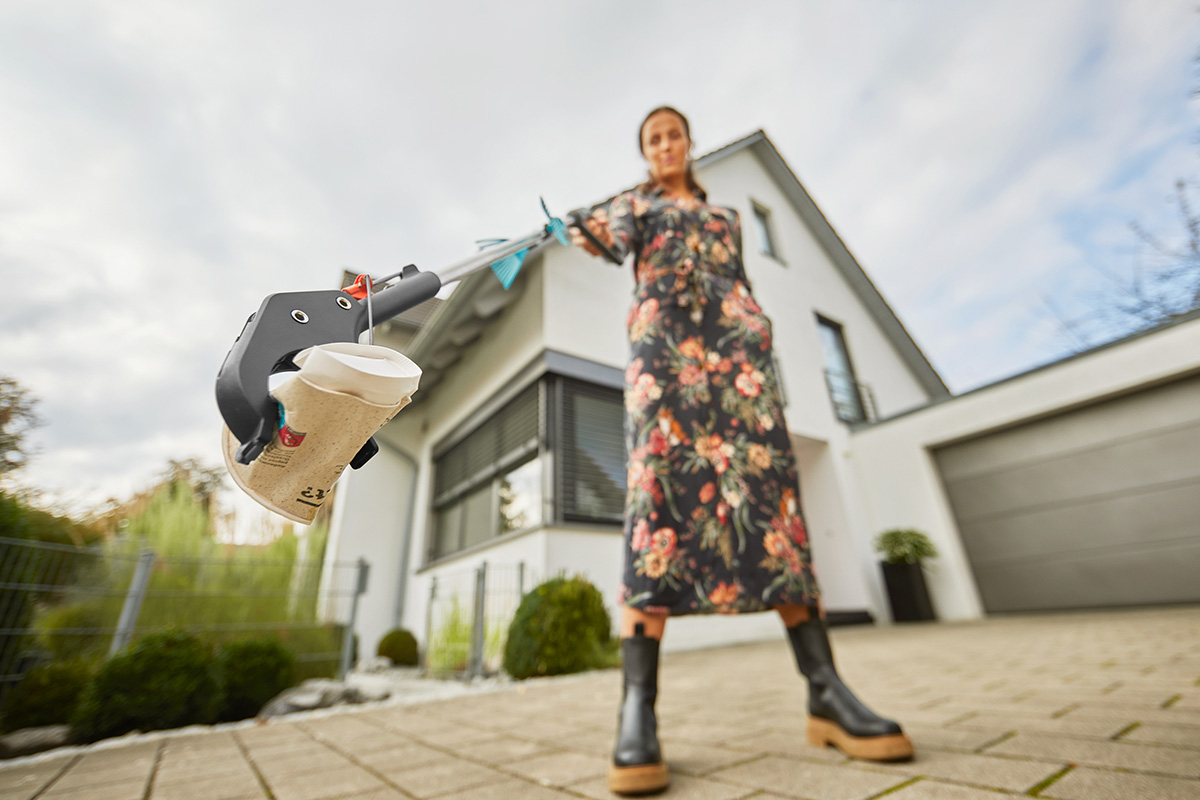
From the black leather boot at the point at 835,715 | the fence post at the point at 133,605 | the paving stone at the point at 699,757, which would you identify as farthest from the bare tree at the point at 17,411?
the black leather boot at the point at 835,715

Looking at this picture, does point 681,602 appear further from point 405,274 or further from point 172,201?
point 172,201

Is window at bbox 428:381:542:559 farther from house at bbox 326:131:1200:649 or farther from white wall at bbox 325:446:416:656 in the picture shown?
white wall at bbox 325:446:416:656

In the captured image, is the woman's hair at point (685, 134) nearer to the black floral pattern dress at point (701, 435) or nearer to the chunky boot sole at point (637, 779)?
the black floral pattern dress at point (701, 435)

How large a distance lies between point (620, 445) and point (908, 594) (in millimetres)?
3861

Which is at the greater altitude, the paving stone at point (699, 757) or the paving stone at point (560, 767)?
the paving stone at point (699, 757)

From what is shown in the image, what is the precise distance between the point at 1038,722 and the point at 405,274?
168 cm

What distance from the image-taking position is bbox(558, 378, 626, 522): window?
4336mm

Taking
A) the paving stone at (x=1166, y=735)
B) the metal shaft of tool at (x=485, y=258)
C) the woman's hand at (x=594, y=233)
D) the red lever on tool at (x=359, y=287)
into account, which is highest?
the woman's hand at (x=594, y=233)

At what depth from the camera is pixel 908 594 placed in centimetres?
580

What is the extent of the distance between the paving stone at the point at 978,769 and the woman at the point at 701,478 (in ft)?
0.15

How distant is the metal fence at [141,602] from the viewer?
8.12 ft

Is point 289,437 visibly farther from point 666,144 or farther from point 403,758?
point 666,144

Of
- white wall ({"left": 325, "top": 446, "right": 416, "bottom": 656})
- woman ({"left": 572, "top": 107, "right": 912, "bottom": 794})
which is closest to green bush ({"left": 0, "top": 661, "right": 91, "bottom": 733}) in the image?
woman ({"left": 572, "top": 107, "right": 912, "bottom": 794})

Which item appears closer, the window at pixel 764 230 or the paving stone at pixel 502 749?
the paving stone at pixel 502 749
